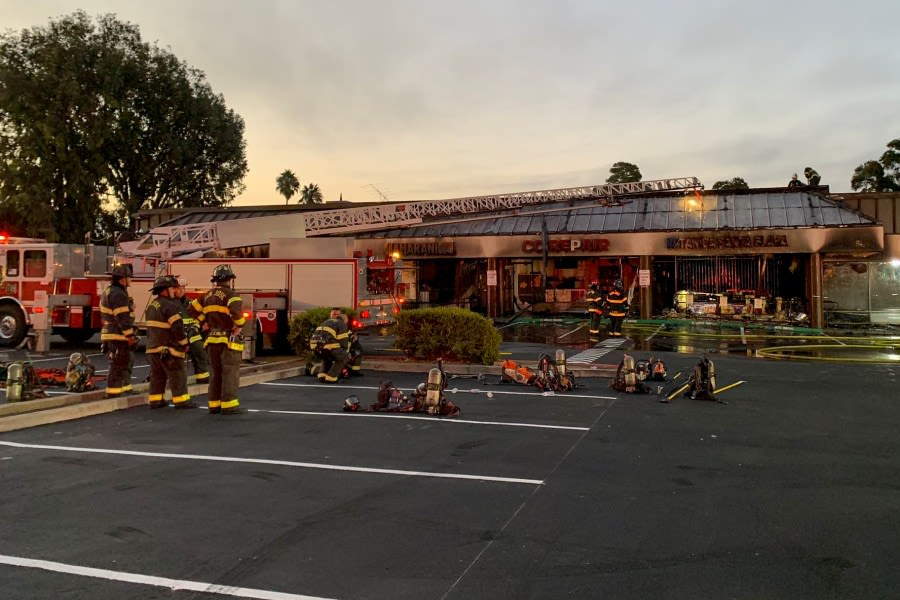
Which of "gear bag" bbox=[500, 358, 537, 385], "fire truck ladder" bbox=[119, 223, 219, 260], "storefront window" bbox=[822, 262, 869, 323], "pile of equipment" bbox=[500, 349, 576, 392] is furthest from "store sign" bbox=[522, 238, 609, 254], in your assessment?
"pile of equipment" bbox=[500, 349, 576, 392]

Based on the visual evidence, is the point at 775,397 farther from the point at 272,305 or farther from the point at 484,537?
the point at 272,305

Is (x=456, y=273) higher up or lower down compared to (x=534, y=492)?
higher up

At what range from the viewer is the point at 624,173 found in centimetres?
5444

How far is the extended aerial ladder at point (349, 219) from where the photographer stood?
17.9 metres

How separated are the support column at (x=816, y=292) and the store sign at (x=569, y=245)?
276 inches

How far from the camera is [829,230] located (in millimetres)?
23172

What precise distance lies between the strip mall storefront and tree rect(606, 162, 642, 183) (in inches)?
1061

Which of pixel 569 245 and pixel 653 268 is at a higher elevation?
pixel 569 245

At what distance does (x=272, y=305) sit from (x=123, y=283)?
204 inches

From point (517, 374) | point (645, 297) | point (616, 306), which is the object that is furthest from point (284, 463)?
point (645, 297)

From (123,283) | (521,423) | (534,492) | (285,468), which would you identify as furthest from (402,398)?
(123,283)

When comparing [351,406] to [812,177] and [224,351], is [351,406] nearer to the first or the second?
[224,351]

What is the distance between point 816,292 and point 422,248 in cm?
1460

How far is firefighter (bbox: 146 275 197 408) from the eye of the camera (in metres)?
8.99
